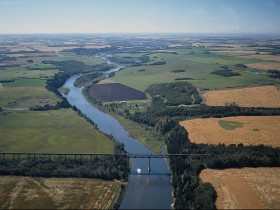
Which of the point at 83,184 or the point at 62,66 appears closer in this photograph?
the point at 83,184

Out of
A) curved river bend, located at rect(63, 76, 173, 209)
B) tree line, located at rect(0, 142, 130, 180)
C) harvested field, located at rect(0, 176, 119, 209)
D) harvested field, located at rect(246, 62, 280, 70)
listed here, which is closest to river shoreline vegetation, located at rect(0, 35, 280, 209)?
tree line, located at rect(0, 142, 130, 180)

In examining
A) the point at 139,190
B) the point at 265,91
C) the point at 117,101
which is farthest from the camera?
the point at 265,91

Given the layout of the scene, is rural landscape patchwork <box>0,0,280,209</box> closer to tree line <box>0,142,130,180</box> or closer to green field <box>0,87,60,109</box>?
tree line <box>0,142,130,180</box>

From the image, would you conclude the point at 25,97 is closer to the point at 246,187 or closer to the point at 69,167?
the point at 69,167

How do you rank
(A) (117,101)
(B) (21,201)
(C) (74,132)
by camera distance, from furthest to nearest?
(A) (117,101), (C) (74,132), (B) (21,201)

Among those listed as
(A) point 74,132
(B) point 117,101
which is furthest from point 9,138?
(B) point 117,101

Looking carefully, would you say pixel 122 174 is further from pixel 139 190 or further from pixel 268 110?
pixel 268 110
